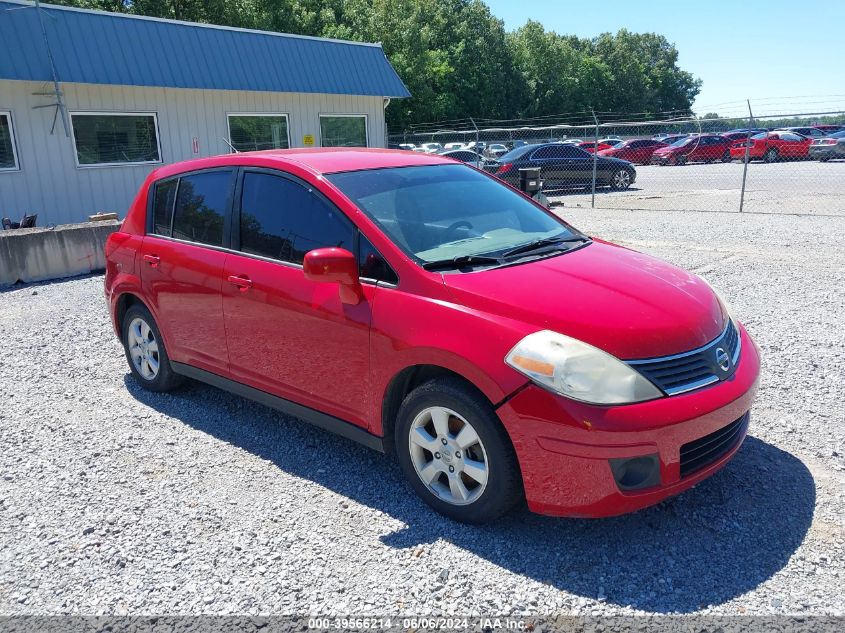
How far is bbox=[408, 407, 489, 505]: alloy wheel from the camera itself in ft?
9.88

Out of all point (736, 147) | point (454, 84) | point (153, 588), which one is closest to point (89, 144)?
point (153, 588)

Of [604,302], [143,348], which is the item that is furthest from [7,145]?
[604,302]

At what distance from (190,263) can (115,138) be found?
1011 cm

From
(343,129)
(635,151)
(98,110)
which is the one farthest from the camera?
(635,151)

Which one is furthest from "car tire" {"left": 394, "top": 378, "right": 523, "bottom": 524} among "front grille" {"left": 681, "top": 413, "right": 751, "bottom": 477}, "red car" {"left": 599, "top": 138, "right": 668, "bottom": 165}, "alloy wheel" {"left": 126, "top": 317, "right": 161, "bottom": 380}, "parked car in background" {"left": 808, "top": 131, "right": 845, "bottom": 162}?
"parked car in background" {"left": 808, "top": 131, "right": 845, "bottom": 162}

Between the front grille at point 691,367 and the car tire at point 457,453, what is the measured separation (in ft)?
2.23

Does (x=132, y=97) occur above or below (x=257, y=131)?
above

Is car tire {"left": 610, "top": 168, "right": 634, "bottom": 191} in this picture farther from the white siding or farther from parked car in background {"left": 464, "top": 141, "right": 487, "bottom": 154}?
the white siding

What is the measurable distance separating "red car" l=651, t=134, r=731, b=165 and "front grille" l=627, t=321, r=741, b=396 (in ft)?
97.8

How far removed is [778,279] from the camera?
778 cm

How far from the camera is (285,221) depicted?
3.85 metres

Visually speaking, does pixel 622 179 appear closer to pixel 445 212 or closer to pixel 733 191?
pixel 733 191

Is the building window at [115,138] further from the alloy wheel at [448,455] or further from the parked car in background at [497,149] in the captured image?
the parked car in background at [497,149]

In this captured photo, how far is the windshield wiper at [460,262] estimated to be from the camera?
3287mm
